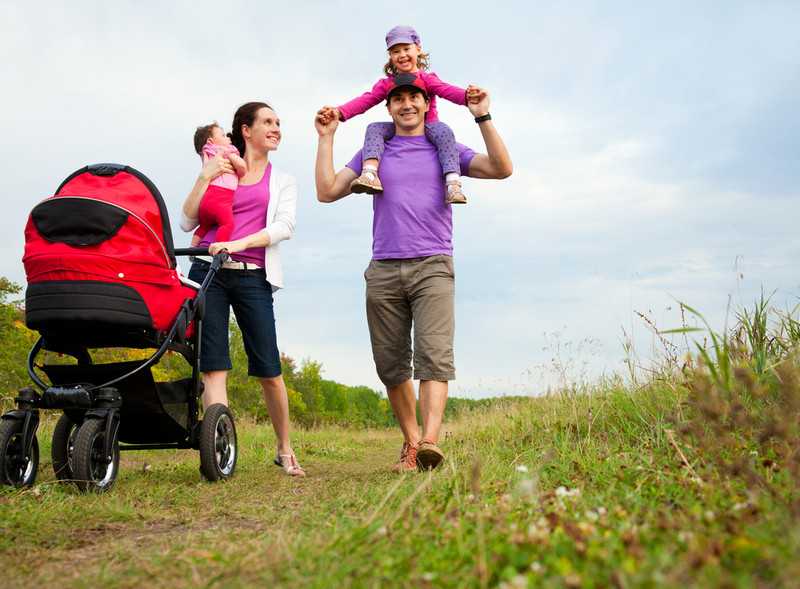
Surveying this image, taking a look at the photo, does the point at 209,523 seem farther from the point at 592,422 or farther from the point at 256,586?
the point at 592,422

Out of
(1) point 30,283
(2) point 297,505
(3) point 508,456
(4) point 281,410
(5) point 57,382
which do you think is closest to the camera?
(2) point 297,505

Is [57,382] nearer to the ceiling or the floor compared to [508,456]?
nearer to the ceiling

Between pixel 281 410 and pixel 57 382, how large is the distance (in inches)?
61.8

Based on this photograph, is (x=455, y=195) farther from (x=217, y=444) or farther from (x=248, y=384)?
(x=248, y=384)

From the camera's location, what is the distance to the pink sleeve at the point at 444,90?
528 centimetres

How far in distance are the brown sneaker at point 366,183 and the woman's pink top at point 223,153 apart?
0.89 meters

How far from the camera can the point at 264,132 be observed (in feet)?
18.8

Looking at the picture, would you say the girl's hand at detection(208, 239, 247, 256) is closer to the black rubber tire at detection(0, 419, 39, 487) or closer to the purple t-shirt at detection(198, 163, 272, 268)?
the purple t-shirt at detection(198, 163, 272, 268)

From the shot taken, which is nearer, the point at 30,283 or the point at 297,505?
the point at 297,505

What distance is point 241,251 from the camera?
5.31 meters

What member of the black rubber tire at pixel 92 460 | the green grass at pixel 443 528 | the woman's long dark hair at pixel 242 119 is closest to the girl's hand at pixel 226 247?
the woman's long dark hair at pixel 242 119

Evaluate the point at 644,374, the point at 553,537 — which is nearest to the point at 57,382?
the point at 553,537

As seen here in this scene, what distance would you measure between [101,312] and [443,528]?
8.30ft

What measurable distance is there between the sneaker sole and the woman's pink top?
7.49 ft
